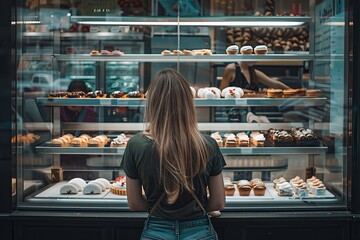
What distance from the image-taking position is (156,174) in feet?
10.6

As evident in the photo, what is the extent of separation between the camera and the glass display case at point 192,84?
4668 millimetres

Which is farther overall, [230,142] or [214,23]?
[214,23]

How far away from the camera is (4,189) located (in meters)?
4.23

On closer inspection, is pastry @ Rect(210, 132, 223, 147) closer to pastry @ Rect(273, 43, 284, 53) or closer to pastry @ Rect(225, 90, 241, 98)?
pastry @ Rect(225, 90, 241, 98)

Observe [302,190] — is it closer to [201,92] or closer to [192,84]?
[201,92]

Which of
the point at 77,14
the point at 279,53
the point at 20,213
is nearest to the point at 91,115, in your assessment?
the point at 77,14

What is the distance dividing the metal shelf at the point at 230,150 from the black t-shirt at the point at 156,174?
1382 millimetres

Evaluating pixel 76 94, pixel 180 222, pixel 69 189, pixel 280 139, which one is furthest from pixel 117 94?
pixel 180 222

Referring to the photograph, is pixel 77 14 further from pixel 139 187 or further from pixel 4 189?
pixel 139 187

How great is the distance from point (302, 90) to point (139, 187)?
2.13 m

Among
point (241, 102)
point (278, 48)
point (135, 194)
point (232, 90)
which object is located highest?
point (278, 48)

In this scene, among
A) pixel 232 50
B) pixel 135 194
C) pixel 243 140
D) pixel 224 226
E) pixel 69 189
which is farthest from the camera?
pixel 232 50

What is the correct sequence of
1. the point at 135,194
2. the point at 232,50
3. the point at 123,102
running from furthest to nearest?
1. the point at 232,50
2. the point at 123,102
3. the point at 135,194

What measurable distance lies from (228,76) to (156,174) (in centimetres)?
213
